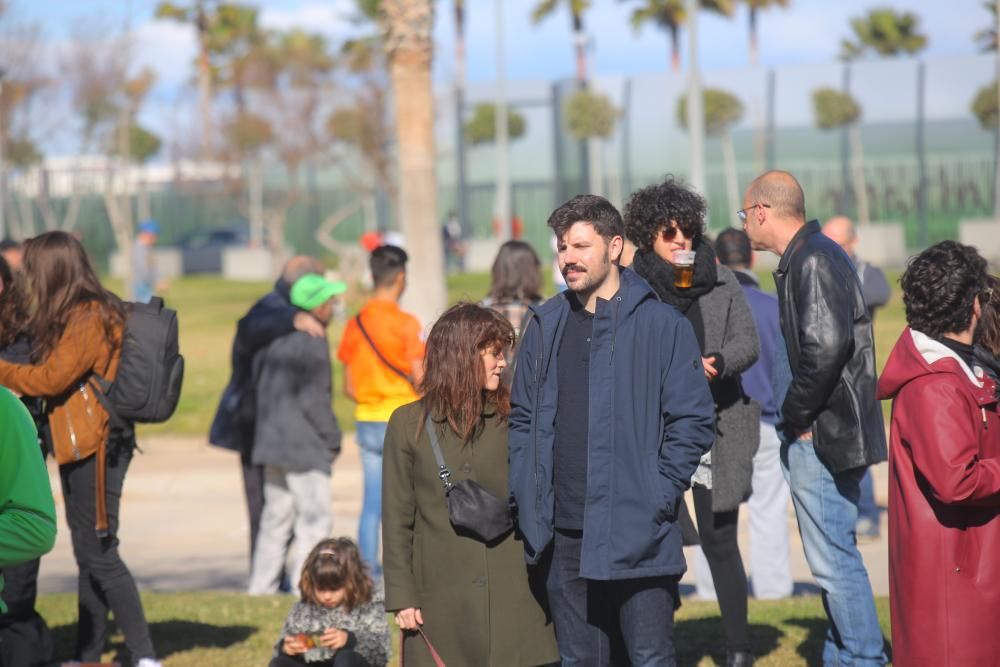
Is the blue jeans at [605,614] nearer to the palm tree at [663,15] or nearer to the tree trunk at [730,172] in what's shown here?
the tree trunk at [730,172]

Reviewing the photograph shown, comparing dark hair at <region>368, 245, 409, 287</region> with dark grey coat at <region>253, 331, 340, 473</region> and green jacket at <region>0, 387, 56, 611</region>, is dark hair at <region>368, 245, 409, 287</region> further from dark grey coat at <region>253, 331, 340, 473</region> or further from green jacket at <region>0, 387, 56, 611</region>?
green jacket at <region>0, 387, 56, 611</region>

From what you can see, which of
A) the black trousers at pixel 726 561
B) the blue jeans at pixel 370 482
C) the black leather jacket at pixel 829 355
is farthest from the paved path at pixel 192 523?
the black leather jacket at pixel 829 355

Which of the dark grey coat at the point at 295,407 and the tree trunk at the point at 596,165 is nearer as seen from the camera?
the dark grey coat at the point at 295,407

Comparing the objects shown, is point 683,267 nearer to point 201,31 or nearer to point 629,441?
point 629,441

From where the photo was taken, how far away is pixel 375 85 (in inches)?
1681

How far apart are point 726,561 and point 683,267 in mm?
1287

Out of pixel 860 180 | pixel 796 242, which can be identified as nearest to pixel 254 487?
pixel 796 242

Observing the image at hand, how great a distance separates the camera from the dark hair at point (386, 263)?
7707mm

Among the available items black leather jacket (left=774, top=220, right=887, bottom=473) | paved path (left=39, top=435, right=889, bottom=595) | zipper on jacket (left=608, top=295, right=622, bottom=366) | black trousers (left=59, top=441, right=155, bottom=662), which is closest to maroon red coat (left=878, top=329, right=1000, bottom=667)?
black leather jacket (left=774, top=220, right=887, bottom=473)

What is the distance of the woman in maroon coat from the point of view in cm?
419

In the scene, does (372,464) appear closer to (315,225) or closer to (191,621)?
(191,621)

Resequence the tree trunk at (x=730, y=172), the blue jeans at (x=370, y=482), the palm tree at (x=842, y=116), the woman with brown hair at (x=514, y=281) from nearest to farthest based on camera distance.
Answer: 1. the woman with brown hair at (x=514, y=281)
2. the blue jeans at (x=370, y=482)
3. the palm tree at (x=842, y=116)
4. the tree trunk at (x=730, y=172)

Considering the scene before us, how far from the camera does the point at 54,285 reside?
19.0 feet

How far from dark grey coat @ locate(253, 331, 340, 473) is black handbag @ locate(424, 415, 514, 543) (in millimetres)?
3343
